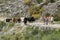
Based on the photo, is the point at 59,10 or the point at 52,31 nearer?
the point at 52,31

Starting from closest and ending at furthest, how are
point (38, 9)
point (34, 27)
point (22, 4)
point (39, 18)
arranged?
point (34, 27) → point (39, 18) → point (38, 9) → point (22, 4)

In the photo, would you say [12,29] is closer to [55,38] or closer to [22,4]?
[55,38]

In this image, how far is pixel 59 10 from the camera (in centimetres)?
3847

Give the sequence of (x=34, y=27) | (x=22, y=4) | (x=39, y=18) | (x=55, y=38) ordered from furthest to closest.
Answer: (x=22, y=4) → (x=39, y=18) → (x=34, y=27) → (x=55, y=38)

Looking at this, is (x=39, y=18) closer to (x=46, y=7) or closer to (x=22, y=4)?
(x=46, y=7)

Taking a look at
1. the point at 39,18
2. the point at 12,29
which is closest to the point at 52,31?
the point at 12,29

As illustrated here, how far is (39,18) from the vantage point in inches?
1460

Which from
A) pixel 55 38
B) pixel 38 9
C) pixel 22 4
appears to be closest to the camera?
pixel 55 38

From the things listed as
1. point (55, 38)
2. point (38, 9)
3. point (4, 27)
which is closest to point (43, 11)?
point (38, 9)

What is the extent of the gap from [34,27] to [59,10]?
1086cm

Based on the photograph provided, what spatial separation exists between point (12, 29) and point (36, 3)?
1526 centimetres

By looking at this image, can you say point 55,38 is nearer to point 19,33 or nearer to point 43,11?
point 19,33

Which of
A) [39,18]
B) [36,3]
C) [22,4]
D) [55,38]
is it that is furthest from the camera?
[22,4]

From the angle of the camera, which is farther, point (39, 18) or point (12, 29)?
point (39, 18)
